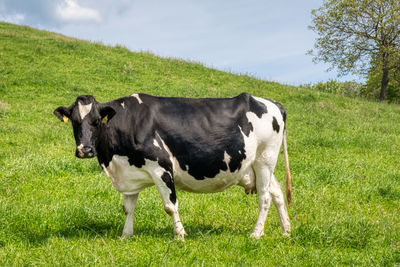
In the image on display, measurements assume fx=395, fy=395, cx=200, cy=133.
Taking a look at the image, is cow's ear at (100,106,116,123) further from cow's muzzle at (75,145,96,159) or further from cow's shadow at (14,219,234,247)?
cow's shadow at (14,219,234,247)

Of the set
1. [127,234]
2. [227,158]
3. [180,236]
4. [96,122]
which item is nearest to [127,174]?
[96,122]

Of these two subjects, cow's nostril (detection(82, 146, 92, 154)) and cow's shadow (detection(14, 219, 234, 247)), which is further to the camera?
cow's shadow (detection(14, 219, 234, 247))

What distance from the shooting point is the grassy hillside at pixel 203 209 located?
463cm

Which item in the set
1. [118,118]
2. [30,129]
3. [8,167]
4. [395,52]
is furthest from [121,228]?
[395,52]

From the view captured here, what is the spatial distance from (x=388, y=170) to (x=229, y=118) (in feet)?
19.3

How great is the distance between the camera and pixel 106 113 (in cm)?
482

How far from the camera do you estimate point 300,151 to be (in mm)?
11695

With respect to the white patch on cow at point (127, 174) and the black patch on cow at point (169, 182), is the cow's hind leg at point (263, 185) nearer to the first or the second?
the black patch on cow at point (169, 182)

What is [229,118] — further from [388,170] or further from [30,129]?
[30,129]

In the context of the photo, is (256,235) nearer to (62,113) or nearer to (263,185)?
(263,185)

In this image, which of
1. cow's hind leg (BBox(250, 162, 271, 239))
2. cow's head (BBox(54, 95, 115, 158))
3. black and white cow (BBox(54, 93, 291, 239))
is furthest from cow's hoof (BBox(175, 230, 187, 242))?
cow's head (BBox(54, 95, 115, 158))

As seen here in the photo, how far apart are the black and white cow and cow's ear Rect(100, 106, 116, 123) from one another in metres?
0.01

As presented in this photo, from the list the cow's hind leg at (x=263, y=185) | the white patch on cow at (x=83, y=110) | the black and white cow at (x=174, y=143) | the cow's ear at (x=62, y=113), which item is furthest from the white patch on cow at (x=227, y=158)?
the cow's ear at (x=62, y=113)

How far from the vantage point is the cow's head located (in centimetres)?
464
